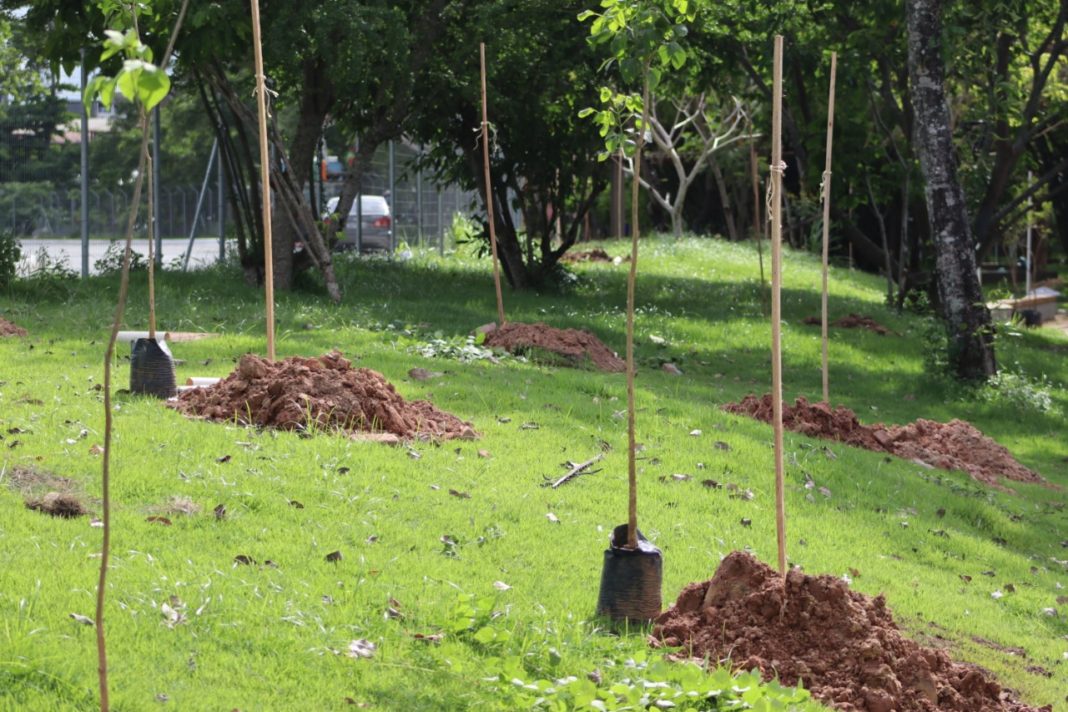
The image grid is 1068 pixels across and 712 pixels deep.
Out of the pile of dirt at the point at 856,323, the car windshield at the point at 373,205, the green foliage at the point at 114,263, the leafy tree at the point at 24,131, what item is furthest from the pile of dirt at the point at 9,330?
the car windshield at the point at 373,205

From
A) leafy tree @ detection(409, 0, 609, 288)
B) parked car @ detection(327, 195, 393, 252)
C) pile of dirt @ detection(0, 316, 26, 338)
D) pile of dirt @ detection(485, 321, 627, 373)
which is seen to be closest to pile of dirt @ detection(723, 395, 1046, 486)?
pile of dirt @ detection(485, 321, 627, 373)

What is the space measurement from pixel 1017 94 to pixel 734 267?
9.19 meters

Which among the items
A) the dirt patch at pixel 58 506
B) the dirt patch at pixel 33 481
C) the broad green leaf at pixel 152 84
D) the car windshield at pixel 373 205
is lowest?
the dirt patch at pixel 58 506

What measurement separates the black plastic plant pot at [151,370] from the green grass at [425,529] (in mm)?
304

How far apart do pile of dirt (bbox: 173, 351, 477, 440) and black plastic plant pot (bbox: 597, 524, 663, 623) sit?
112 inches

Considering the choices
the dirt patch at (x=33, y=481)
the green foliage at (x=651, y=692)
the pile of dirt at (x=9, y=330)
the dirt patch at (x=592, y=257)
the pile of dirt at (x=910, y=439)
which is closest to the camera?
the green foliage at (x=651, y=692)

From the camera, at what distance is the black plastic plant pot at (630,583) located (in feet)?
18.6

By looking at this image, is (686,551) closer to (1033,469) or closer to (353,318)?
(1033,469)

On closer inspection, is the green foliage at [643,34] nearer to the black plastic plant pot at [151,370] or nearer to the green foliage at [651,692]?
the green foliage at [651,692]

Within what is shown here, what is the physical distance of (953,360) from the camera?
1495cm

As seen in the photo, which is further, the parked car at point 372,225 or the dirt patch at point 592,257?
the parked car at point 372,225

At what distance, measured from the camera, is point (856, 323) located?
18.8 metres

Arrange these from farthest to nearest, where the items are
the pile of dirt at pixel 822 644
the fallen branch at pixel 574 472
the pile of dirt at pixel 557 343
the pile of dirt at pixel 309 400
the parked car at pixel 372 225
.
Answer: the parked car at pixel 372 225
the pile of dirt at pixel 557 343
the pile of dirt at pixel 309 400
the fallen branch at pixel 574 472
the pile of dirt at pixel 822 644

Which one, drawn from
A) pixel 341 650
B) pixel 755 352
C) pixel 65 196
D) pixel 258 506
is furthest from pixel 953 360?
pixel 65 196
